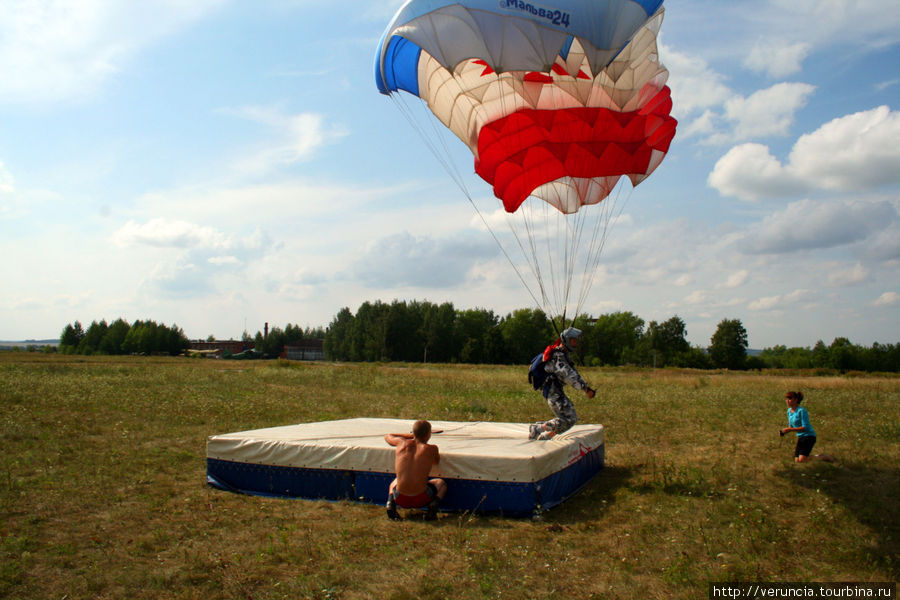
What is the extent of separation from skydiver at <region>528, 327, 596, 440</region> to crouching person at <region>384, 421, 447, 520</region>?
74.9 inches

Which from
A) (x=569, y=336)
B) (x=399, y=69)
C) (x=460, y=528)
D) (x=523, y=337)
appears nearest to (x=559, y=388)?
(x=569, y=336)

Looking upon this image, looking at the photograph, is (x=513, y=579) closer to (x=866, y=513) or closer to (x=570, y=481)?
(x=570, y=481)

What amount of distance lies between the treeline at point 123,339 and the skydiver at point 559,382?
396 feet

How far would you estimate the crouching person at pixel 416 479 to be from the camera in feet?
22.0

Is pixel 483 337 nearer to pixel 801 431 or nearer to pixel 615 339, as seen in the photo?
pixel 615 339

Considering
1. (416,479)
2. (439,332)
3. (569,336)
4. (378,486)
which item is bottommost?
(378,486)

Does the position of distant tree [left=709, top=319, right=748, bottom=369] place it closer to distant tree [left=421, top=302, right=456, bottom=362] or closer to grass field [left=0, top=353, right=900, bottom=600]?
distant tree [left=421, top=302, right=456, bottom=362]

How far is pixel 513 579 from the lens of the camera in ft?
16.3

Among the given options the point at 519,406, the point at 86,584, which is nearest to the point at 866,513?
the point at 86,584

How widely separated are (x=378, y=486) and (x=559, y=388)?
9.57 ft

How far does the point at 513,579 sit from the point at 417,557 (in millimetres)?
988

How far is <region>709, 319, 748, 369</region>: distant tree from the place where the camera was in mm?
93312

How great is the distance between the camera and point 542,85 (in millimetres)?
9875

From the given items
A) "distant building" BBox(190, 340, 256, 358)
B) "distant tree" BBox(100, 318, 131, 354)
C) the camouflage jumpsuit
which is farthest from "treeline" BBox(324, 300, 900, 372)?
the camouflage jumpsuit
